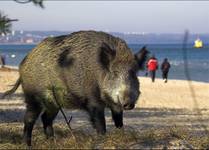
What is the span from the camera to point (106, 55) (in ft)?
23.7

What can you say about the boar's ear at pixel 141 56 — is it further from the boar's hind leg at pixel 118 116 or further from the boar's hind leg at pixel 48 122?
the boar's hind leg at pixel 48 122

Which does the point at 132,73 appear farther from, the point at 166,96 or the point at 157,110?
the point at 166,96

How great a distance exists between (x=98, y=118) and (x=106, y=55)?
31.7 inches

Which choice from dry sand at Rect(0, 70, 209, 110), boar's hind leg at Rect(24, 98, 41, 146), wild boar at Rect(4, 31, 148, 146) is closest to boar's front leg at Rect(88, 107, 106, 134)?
wild boar at Rect(4, 31, 148, 146)

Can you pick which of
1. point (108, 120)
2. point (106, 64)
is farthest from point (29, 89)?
point (108, 120)

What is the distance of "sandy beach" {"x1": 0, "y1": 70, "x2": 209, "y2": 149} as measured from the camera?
1444cm

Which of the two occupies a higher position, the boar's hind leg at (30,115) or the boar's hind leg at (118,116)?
the boar's hind leg at (118,116)

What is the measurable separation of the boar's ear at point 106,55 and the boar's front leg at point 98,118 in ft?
1.84

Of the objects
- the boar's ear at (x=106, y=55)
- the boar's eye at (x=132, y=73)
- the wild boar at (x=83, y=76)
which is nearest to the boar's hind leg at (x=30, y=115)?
the wild boar at (x=83, y=76)

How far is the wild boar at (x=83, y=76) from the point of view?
7.07 meters

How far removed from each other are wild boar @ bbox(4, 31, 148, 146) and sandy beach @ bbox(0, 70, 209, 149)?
136cm

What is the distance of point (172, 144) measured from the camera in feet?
18.8

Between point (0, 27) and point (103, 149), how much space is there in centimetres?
865

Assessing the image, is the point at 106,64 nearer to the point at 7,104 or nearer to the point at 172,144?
the point at 172,144
